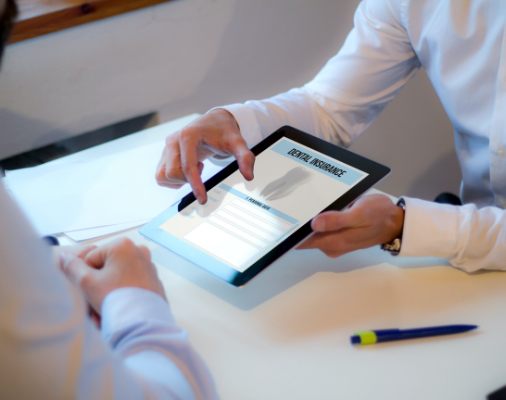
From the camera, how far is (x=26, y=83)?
1358 millimetres

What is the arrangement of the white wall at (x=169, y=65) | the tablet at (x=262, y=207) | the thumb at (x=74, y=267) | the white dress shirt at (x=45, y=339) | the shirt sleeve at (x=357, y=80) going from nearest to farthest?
the white dress shirt at (x=45, y=339)
the thumb at (x=74, y=267)
the tablet at (x=262, y=207)
the shirt sleeve at (x=357, y=80)
the white wall at (x=169, y=65)

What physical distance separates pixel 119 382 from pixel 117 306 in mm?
117

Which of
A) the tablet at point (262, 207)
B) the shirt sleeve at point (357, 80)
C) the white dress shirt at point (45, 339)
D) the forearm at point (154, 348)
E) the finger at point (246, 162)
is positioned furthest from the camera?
the shirt sleeve at point (357, 80)

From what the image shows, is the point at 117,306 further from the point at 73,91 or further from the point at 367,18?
the point at 73,91

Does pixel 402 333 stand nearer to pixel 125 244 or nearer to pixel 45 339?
pixel 125 244

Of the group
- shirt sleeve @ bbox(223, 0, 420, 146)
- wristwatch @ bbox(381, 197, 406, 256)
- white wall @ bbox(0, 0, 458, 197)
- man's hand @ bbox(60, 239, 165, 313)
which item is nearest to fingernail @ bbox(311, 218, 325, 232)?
wristwatch @ bbox(381, 197, 406, 256)

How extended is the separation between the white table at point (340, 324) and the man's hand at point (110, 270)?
0.14 metres

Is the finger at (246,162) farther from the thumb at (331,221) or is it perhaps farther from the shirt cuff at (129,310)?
the shirt cuff at (129,310)

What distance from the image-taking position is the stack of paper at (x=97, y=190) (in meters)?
0.98

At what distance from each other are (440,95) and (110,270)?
711 mm

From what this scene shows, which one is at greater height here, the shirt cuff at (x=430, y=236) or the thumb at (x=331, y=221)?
the thumb at (x=331, y=221)

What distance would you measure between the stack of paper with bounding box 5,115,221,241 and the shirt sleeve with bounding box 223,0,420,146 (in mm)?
213

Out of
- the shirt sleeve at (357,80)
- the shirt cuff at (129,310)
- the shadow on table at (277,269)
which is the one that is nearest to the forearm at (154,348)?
the shirt cuff at (129,310)

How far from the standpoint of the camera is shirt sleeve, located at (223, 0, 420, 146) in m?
1.17
